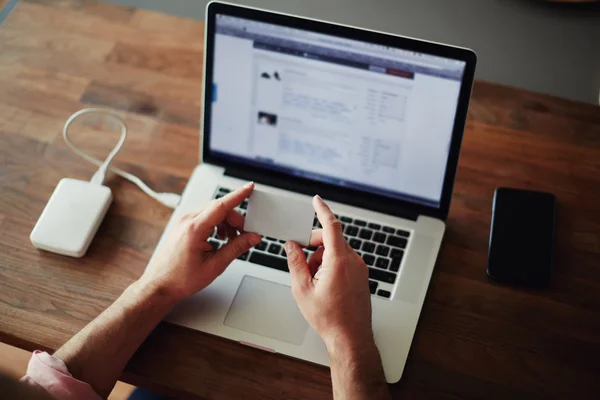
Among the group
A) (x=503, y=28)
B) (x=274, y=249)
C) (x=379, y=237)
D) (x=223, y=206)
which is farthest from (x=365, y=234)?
(x=503, y=28)

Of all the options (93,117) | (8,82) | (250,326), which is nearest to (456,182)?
(250,326)

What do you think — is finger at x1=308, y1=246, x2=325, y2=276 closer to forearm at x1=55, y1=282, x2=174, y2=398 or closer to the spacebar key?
the spacebar key

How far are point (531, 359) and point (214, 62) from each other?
2.18 ft

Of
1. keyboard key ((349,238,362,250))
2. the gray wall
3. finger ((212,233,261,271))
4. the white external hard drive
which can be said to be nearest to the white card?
finger ((212,233,261,271))

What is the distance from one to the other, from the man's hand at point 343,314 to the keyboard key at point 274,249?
5.6 inches

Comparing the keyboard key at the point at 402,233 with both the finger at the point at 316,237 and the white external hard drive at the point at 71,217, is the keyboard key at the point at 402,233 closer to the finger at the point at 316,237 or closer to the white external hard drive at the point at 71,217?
the finger at the point at 316,237

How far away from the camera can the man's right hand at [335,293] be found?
96 centimetres

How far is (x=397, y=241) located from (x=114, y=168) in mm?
511

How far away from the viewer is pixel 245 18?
1.06 meters

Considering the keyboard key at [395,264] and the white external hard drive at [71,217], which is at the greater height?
the keyboard key at [395,264]

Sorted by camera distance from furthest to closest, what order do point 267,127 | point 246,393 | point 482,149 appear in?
point 482,149, point 267,127, point 246,393

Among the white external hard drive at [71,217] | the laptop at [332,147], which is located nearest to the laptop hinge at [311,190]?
the laptop at [332,147]

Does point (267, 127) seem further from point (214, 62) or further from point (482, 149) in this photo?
point (482, 149)

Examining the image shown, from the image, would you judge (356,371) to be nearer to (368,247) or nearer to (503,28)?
(368,247)
